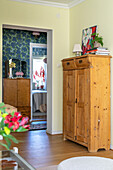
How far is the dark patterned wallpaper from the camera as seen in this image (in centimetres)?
802

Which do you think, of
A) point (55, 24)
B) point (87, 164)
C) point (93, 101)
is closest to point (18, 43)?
point (55, 24)

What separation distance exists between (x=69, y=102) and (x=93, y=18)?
1769 millimetres

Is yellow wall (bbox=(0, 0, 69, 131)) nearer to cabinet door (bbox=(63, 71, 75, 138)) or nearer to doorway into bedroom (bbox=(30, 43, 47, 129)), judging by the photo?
cabinet door (bbox=(63, 71, 75, 138))

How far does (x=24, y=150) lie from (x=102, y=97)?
1668 mm

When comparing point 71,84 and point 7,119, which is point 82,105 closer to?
point 71,84

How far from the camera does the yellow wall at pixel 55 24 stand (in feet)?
18.4

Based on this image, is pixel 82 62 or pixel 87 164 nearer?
pixel 87 164

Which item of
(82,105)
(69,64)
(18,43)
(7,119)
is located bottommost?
(82,105)

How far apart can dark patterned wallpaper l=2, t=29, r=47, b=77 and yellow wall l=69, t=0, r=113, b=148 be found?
2.57 metres

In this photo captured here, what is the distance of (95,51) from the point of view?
446 centimetres

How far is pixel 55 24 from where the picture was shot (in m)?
5.97

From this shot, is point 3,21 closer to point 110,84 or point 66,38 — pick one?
point 66,38

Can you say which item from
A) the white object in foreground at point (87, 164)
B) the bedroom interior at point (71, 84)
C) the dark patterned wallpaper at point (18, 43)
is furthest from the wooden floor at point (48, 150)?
the dark patterned wallpaper at point (18, 43)

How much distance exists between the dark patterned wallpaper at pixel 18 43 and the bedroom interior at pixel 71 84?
7.88 ft
